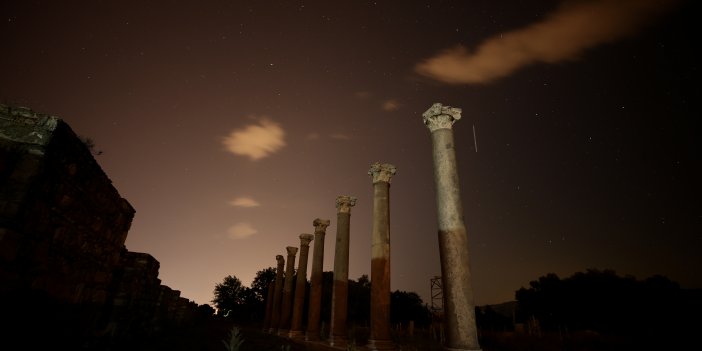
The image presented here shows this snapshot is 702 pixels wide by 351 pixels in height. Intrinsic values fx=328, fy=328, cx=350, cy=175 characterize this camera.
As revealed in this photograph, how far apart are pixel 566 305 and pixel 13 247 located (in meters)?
47.1

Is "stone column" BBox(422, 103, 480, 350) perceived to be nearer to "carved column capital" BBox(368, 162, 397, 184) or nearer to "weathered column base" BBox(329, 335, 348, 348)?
"carved column capital" BBox(368, 162, 397, 184)

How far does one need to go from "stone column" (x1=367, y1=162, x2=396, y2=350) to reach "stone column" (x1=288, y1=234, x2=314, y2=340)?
8712 mm

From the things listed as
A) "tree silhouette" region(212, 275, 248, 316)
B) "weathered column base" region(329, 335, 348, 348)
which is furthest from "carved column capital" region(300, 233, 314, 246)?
"tree silhouette" region(212, 275, 248, 316)

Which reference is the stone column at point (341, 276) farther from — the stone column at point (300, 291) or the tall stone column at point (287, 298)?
the tall stone column at point (287, 298)

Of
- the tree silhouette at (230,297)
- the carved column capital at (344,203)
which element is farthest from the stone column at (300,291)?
the tree silhouette at (230,297)

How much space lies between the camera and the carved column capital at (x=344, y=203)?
1620cm

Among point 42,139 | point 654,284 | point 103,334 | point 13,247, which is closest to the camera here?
point 13,247

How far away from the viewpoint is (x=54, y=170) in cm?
458

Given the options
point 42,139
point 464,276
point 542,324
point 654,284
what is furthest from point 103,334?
point 654,284

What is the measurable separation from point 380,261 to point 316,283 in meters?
7.90

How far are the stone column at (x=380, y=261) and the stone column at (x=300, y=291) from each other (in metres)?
8.71

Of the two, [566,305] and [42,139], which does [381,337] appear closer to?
[42,139]

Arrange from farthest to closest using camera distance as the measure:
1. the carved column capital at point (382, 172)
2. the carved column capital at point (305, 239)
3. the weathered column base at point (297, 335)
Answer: the carved column capital at point (305, 239) < the weathered column base at point (297, 335) < the carved column capital at point (382, 172)

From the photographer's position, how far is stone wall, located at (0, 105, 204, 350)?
13.2 ft
